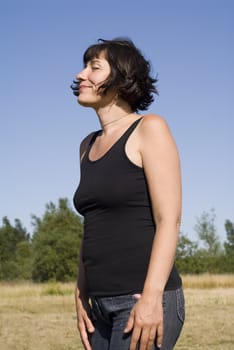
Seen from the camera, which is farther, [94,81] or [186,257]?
[186,257]

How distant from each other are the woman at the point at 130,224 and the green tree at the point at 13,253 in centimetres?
3485

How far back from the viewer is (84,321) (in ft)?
8.18

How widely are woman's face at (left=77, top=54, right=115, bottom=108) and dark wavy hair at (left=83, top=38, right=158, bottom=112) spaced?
0.02 meters

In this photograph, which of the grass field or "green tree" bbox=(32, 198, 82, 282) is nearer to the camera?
the grass field

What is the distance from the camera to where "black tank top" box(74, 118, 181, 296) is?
7.18 ft

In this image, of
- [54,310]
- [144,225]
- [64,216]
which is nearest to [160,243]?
[144,225]

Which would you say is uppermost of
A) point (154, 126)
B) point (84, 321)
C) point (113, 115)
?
point (113, 115)

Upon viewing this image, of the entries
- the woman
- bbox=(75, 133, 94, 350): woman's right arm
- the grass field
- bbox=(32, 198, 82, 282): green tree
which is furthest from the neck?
bbox=(32, 198, 82, 282): green tree

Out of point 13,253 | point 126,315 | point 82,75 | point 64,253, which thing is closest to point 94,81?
point 82,75

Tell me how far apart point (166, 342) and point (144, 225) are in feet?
1.36

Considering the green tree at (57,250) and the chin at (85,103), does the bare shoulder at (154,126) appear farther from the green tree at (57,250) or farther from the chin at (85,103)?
the green tree at (57,250)

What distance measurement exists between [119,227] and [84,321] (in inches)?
20.1

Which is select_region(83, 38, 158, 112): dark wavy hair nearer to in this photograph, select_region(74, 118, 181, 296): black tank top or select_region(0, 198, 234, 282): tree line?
select_region(74, 118, 181, 296): black tank top

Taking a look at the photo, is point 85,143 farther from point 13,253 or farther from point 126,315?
point 13,253
